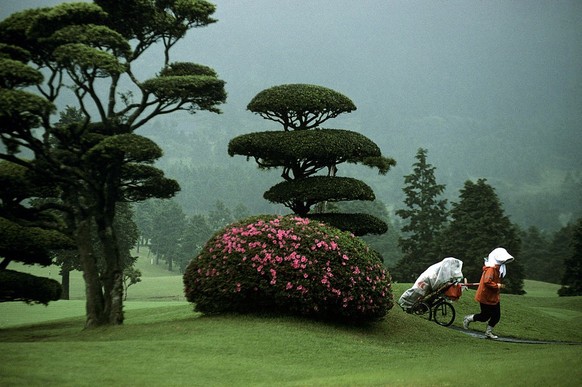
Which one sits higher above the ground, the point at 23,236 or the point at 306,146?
the point at 306,146

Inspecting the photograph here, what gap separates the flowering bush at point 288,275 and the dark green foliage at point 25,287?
5.37 meters

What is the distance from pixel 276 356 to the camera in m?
11.8

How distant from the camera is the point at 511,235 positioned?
47812 mm

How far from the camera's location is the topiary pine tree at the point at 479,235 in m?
47.1

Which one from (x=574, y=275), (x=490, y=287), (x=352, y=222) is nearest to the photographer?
(x=490, y=287)

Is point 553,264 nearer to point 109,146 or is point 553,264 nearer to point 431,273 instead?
point 431,273

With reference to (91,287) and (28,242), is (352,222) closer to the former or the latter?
(91,287)

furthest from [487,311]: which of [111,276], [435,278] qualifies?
[111,276]

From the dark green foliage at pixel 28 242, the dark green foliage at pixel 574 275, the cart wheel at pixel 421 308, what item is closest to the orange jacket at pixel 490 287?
the cart wheel at pixel 421 308

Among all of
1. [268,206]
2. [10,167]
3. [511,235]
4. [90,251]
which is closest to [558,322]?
[90,251]

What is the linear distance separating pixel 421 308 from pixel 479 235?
31.4 metres

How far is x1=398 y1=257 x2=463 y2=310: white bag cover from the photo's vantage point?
56.5ft

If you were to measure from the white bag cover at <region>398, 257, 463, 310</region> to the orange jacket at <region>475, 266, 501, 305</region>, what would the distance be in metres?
1.27

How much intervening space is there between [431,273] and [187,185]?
171 m
